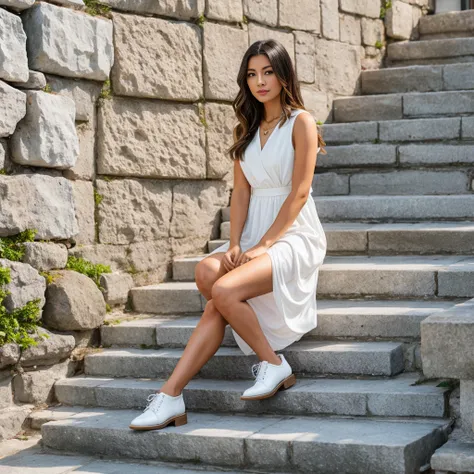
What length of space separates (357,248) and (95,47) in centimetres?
186

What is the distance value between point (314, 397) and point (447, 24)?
16.0 ft

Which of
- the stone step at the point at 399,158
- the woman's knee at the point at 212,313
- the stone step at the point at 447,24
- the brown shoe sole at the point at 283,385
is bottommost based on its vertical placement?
the brown shoe sole at the point at 283,385

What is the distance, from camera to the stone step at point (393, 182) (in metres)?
6.14

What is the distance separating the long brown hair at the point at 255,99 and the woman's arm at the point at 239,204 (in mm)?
101

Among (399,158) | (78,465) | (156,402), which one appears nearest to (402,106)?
(399,158)

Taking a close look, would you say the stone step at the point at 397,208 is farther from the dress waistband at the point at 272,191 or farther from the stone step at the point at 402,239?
the dress waistband at the point at 272,191

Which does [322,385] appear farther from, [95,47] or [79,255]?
[95,47]

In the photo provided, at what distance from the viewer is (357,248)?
5.58 metres

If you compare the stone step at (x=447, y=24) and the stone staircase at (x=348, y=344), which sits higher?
the stone step at (x=447, y=24)

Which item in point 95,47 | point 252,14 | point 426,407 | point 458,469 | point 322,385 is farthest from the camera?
point 252,14

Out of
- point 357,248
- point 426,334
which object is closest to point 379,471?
point 426,334

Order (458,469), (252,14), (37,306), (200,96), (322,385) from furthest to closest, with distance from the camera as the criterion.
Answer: (252,14)
(200,96)
(37,306)
(322,385)
(458,469)

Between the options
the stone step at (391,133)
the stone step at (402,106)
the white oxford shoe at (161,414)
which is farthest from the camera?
the stone step at (402,106)

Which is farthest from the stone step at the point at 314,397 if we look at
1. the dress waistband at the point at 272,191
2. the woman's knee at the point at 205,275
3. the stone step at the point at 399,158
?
the stone step at the point at 399,158
